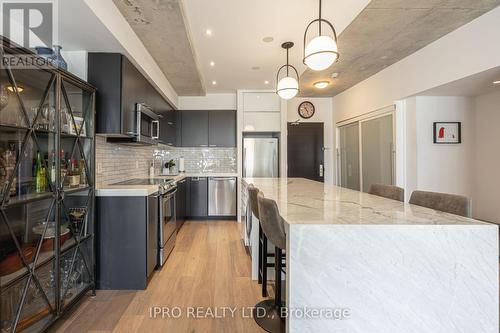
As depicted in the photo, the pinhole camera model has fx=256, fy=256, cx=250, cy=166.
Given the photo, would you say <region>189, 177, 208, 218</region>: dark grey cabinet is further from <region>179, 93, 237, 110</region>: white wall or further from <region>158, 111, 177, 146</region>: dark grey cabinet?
<region>179, 93, 237, 110</region>: white wall

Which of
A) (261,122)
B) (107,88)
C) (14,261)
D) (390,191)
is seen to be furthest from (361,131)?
(14,261)

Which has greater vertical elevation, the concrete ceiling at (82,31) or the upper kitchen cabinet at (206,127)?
the concrete ceiling at (82,31)


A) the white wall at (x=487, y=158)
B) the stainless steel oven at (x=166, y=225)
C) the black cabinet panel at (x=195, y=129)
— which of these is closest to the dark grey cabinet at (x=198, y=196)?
the black cabinet panel at (x=195, y=129)

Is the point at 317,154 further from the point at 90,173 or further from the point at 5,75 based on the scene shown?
the point at 5,75

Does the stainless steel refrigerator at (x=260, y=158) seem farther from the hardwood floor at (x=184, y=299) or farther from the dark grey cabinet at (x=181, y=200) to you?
the hardwood floor at (x=184, y=299)

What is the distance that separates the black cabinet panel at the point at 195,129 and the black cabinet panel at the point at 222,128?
0.10m

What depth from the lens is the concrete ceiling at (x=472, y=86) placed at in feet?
8.88

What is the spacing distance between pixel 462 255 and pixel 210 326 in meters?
1.65

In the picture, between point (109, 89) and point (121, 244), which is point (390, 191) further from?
point (109, 89)

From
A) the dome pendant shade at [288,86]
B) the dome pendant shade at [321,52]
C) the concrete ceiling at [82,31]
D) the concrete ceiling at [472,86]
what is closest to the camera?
the concrete ceiling at [82,31]

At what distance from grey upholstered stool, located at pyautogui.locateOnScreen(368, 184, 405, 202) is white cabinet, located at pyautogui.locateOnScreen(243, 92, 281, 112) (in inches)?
128

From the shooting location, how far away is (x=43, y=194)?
5.86ft

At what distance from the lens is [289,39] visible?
3092mm

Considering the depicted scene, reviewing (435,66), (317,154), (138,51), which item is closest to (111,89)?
(138,51)
